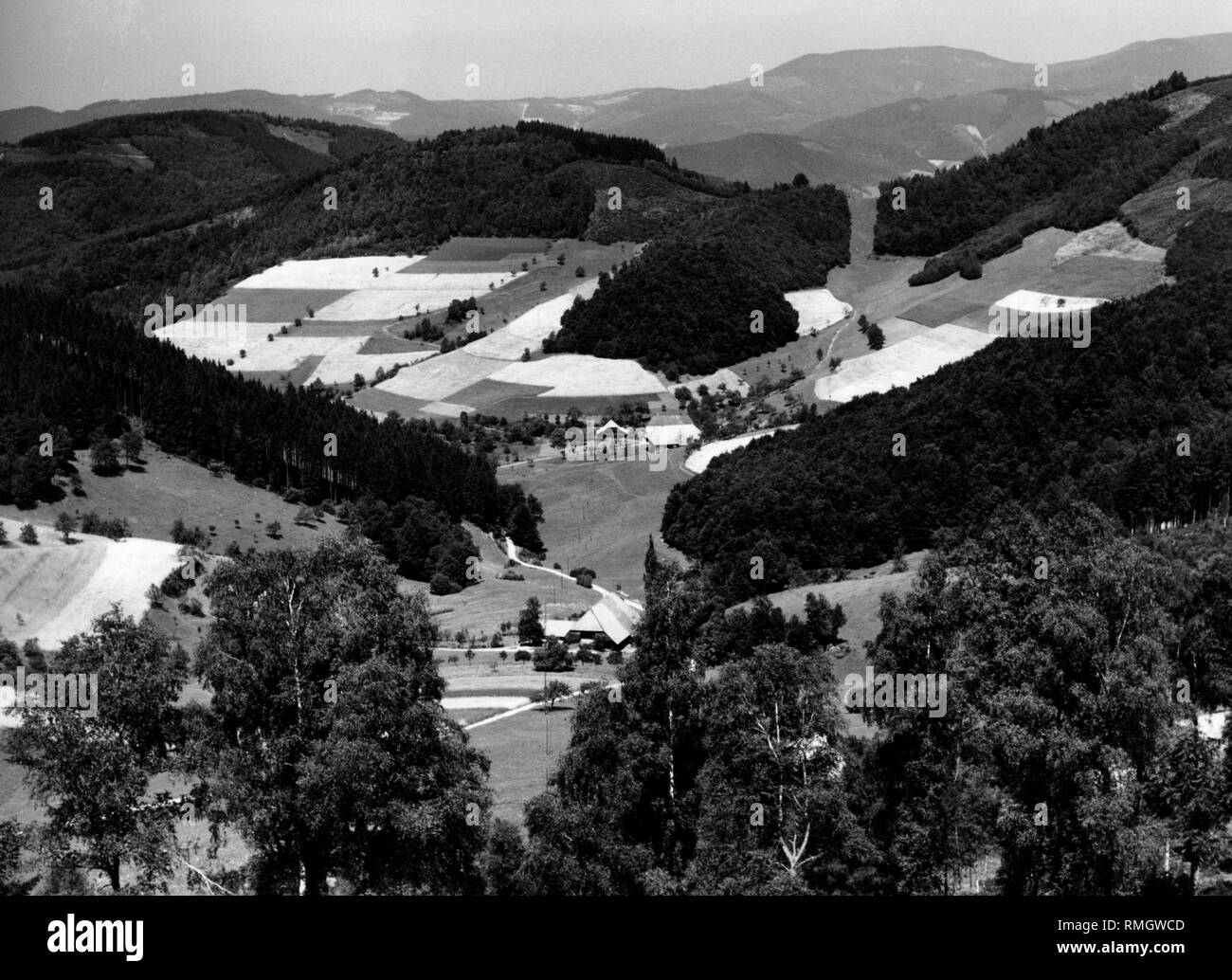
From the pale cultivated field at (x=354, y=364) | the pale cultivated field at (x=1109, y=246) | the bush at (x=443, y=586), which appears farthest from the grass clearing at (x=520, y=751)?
the pale cultivated field at (x=1109, y=246)

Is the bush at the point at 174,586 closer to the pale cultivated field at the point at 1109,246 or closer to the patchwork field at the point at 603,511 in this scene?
the patchwork field at the point at 603,511

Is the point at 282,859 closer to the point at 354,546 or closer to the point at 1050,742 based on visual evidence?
the point at 354,546

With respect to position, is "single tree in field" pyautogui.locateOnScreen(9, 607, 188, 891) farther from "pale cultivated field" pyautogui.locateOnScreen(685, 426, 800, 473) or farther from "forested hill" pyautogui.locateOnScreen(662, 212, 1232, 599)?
"pale cultivated field" pyautogui.locateOnScreen(685, 426, 800, 473)

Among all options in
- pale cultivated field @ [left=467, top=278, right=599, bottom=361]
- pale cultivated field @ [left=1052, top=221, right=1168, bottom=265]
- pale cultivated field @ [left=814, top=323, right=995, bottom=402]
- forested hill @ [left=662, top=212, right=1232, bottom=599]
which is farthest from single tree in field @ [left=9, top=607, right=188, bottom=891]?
pale cultivated field @ [left=1052, top=221, right=1168, bottom=265]

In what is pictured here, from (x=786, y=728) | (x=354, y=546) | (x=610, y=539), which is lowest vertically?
(x=610, y=539)

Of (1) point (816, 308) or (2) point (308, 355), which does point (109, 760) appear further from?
(1) point (816, 308)
